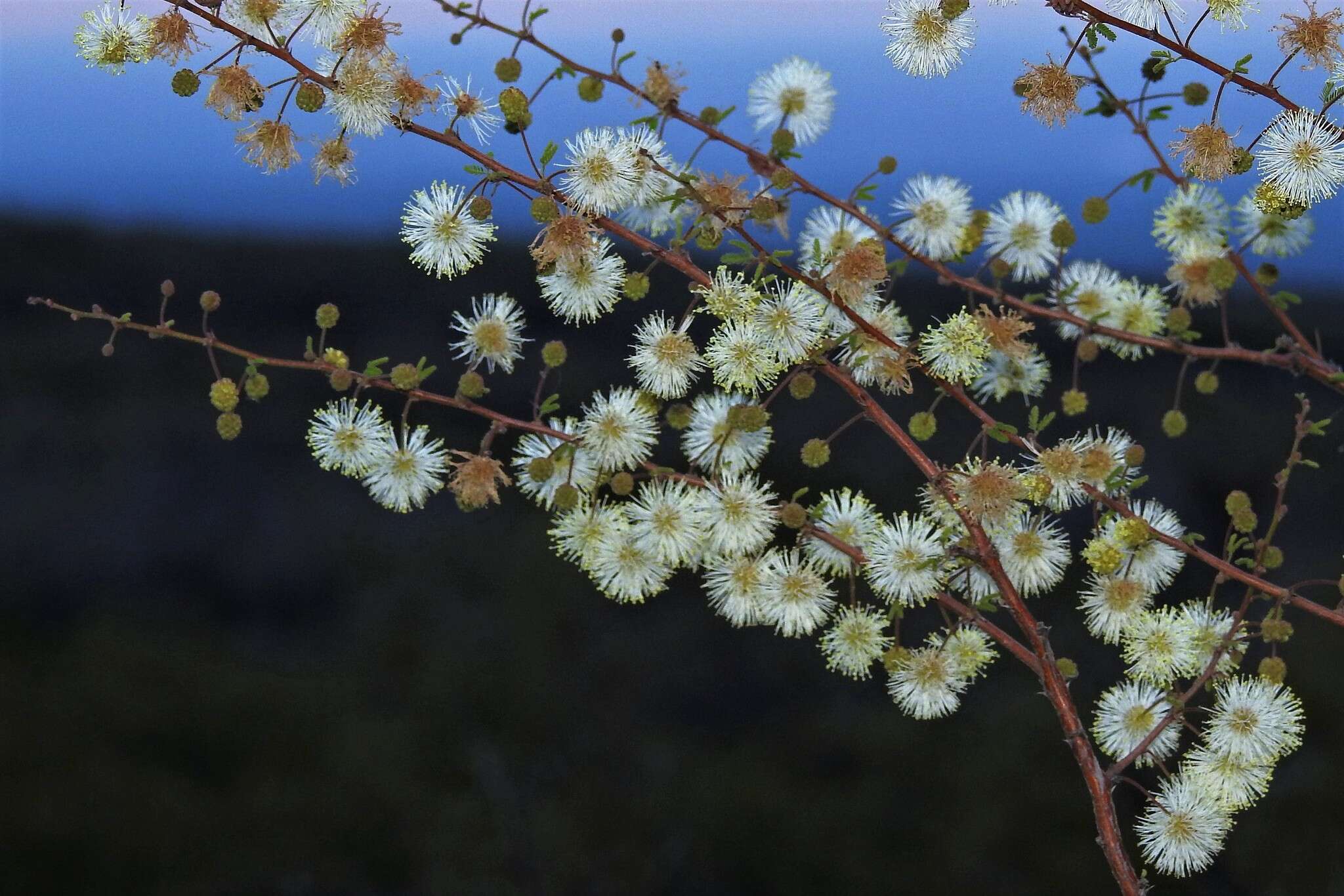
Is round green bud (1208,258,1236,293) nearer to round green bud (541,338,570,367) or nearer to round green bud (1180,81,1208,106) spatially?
round green bud (1180,81,1208,106)

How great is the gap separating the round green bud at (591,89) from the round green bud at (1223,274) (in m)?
0.74

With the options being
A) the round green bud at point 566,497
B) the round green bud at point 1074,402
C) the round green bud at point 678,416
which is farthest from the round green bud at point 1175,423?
the round green bud at point 566,497

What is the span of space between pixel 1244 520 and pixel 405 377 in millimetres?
916

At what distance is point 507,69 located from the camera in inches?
47.0

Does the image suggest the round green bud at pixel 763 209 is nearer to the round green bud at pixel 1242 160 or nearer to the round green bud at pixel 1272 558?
the round green bud at pixel 1242 160

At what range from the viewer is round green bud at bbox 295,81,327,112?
1.17m

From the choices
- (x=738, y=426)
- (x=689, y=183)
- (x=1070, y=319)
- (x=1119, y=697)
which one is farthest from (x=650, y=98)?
(x=1119, y=697)

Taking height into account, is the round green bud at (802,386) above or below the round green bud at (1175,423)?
above

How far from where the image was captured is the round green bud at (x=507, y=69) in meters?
1.19

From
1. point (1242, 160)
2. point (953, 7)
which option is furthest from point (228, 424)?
point (1242, 160)

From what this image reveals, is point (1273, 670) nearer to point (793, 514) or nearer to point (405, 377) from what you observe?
point (793, 514)

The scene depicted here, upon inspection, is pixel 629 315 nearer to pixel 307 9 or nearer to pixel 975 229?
pixel 975 229

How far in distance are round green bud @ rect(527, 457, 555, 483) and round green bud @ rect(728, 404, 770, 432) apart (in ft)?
0.66

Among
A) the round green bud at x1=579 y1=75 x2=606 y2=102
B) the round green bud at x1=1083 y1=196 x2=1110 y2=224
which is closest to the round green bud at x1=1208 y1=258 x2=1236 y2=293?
the round green bud at x1=1083 y1=196 x2=1110 y2=224
